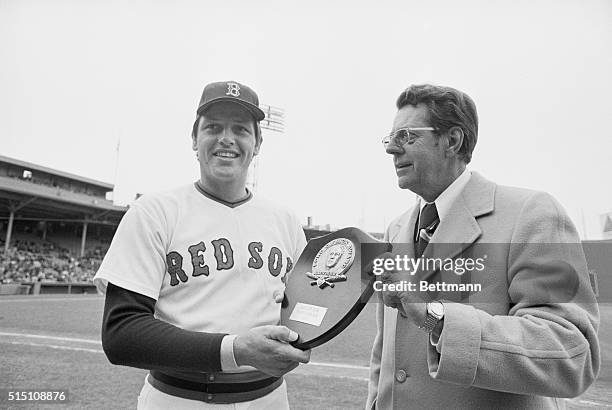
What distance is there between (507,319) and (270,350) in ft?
2.30

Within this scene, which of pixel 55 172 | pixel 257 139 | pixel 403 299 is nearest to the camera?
pixel 403 299

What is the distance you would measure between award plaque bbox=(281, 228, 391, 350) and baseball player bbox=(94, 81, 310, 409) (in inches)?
3.1

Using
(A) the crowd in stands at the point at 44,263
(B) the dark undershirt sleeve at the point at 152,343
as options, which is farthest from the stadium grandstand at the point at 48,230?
(B) the dark undershirt sleeve at the point at 152,343

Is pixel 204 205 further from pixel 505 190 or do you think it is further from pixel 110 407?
pixel 110 407

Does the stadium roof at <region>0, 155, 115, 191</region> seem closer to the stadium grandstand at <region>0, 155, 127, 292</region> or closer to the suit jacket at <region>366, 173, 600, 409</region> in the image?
the stadium grandstand at <region>0, 155, 127, 292</region>

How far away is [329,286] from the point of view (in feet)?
4.69

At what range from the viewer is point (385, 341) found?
182 centimetres

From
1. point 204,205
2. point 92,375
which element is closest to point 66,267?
point 92,375

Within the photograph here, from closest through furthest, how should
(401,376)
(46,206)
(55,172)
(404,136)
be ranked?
(401,376)
(404,136)
(46,206)
(55,172)

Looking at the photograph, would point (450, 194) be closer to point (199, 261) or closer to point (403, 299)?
point (403, 299)

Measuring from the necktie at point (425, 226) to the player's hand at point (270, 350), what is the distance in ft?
2.04

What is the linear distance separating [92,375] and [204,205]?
16.1 ft

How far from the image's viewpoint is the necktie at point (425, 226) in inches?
64.8

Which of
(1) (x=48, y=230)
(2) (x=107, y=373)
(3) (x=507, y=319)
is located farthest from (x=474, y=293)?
(1) (x=48, y=230)
